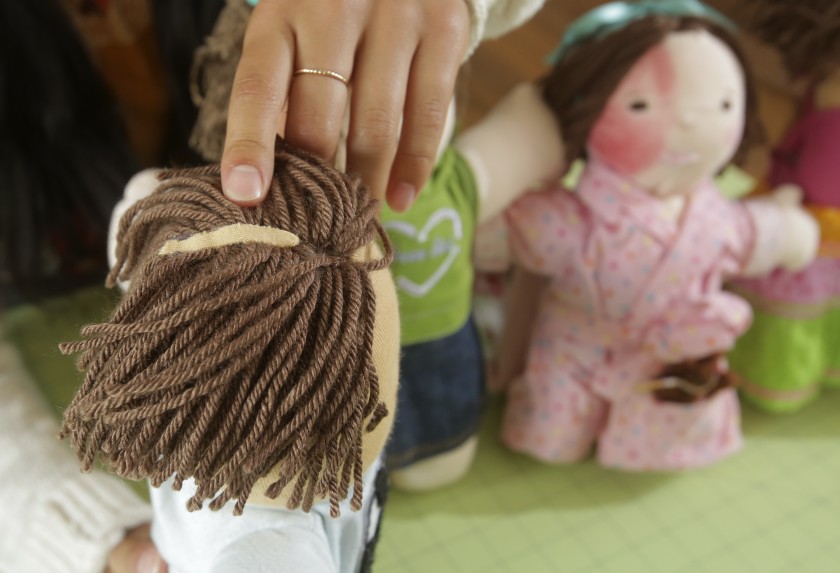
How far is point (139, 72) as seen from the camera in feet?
3.48

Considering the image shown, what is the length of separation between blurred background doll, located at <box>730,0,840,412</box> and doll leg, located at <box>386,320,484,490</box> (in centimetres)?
38

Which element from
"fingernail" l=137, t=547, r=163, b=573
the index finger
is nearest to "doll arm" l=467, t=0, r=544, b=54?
the index finger

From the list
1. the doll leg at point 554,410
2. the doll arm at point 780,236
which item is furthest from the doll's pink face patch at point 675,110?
the doll leg at point 554,410

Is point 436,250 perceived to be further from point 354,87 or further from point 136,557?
point 136,557

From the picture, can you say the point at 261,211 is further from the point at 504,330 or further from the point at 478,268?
the point at 504,330

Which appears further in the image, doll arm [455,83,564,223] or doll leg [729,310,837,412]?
doll leg [729,310,837,412]

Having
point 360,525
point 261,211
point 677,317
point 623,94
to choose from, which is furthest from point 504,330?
point 261,211

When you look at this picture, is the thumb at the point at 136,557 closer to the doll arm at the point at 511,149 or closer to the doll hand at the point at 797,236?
the doll arm at the point at 511,149

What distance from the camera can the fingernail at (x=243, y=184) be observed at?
43 centimetres

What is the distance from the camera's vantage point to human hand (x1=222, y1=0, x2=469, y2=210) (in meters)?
0.46

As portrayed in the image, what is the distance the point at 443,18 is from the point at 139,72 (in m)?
0.66

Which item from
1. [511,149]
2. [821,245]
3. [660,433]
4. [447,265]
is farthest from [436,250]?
[821,245]

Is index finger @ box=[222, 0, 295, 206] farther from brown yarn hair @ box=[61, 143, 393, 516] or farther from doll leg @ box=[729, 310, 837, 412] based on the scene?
doll leg @ box=[729, 310, 837, 412]

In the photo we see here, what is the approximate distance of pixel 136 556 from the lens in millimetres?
582
